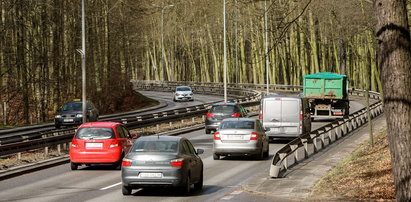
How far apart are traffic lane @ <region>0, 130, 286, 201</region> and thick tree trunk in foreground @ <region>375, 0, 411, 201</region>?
5.66 m

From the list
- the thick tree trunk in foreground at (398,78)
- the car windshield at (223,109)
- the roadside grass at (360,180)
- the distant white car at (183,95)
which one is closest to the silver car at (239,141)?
the roadside grass at (360,180)

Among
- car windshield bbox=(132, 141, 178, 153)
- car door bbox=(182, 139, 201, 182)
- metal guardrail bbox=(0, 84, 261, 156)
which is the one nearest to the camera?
car windshield bbox=(132, 141, 178, 153)

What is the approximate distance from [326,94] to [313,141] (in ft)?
69.5

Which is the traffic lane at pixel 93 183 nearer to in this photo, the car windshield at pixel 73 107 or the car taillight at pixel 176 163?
the car taillight at pixel 176 163

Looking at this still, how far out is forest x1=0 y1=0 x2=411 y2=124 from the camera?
1930 inches

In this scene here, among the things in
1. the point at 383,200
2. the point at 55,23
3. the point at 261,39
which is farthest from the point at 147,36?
the point at 383,200

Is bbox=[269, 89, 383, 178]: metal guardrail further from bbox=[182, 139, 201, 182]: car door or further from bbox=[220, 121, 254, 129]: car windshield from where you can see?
bbox=[182, 139, 201, 182]: car door

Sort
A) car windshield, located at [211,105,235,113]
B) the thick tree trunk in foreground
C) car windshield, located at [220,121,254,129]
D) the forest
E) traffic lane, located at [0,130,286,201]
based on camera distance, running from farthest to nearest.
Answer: the forest
car windshield, located at [211,105,235,113]
car windshield, located at [220,121,254,129]
traffic lane, located at [0,130,286,201]
the thick tree trunk in foreground

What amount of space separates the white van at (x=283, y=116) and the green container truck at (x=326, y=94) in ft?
52.8

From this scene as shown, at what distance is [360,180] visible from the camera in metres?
17.6

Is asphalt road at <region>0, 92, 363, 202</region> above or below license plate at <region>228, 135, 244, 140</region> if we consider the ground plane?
below

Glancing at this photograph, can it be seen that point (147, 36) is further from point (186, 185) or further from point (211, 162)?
point (186, 185)

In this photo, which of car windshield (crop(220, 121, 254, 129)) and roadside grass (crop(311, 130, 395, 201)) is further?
car windshield (crop(220, 121, 254, 129))

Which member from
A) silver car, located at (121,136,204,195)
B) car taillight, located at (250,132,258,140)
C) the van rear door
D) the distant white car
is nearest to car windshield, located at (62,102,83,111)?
the van rear door
